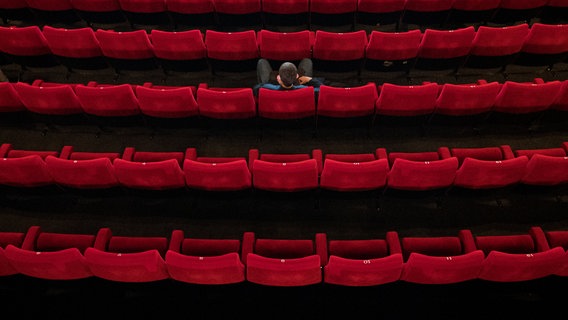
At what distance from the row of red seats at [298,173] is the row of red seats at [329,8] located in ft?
1.82

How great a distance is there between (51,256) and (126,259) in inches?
5.8

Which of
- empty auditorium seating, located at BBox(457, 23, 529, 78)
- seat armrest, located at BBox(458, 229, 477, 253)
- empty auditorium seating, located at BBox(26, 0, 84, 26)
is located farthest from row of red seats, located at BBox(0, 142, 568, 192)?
empty auditorium seating, located at BBox(26, 0, 84, 26)

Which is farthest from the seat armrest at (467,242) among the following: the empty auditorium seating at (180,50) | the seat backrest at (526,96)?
the empty auditorium seating at (180,50)

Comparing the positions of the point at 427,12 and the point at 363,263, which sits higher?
the point at 427,12

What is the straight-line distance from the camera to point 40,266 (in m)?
0.78

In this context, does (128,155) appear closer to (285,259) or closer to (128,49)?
(128,49)

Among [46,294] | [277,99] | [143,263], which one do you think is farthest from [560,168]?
[46,294]

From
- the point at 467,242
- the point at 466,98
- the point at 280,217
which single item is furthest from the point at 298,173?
the point at 466,98

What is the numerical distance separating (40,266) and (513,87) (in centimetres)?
113

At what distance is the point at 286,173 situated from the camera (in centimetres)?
88

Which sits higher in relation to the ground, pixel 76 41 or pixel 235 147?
pixel 76 41

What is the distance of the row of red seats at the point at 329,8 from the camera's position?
1.28m

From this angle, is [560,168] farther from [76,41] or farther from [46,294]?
[76,41]

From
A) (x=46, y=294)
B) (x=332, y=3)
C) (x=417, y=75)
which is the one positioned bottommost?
(x=46, y=294)
